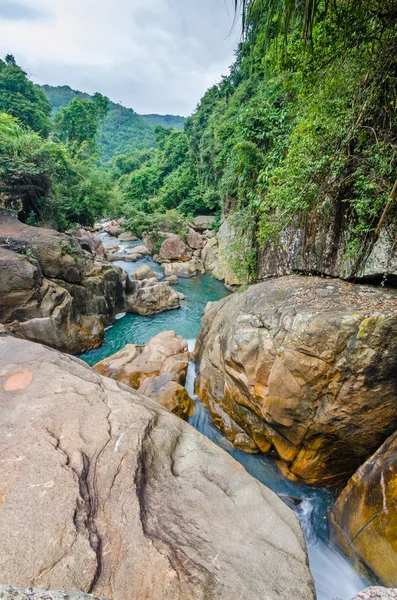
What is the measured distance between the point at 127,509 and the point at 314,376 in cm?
318

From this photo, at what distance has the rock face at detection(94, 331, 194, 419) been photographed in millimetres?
6016

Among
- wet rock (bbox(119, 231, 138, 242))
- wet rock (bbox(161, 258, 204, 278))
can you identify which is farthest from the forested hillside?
wet rock (bbox(161, 258, 204, 278))

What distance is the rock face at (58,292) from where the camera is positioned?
8.10 metres

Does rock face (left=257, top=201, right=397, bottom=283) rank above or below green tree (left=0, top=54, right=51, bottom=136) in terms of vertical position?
below

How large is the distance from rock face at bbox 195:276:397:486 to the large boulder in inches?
562

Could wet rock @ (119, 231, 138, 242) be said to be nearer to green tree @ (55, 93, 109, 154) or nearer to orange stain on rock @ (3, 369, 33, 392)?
green tree @ (55, 93, 109, 154)

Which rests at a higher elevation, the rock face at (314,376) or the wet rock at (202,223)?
the wet rock at (202,223)

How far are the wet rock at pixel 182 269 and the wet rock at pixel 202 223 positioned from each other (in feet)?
15.3

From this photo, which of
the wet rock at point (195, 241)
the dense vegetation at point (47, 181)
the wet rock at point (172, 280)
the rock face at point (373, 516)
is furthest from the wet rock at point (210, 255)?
the rock face at point (373, 516)

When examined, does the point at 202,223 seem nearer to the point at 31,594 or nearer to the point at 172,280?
the point at 172,280

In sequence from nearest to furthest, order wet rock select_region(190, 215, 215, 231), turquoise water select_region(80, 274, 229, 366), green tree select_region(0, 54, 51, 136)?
turquoise water select_region(80, 274, 229, 366) < wet rock select_region(190, 215, 215, 231) < green tree select_region(0, 54, 51, 136)

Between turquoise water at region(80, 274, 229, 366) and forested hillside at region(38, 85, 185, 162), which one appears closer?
turquoise water at region(80, 274, 229, 366)

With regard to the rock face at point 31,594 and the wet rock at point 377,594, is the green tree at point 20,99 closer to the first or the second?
the rock face at point 31,594

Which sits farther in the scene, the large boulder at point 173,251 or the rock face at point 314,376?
the large boulder at point 173,251
